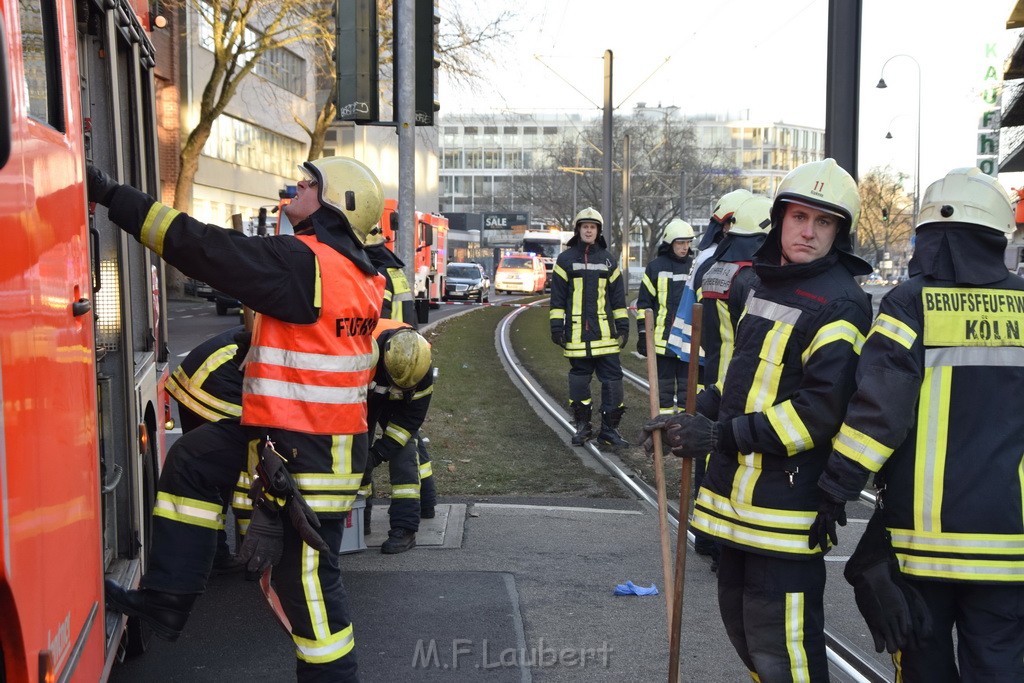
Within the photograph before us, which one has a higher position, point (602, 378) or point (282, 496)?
point (282, 496)

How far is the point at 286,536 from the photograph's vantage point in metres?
3.81

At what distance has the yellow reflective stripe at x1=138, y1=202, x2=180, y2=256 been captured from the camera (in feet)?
11.6

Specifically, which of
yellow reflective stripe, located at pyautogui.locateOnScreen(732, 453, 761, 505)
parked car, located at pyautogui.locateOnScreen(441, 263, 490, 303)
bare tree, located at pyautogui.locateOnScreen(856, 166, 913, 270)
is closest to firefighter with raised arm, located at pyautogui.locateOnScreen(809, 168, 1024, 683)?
yellow reflective stripe, located at pyautogui.locateOnScreen(732, 453, 761, 505)

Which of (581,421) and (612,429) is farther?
(581,421)

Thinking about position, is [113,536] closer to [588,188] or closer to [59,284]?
[59,284]

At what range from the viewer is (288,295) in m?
3.72

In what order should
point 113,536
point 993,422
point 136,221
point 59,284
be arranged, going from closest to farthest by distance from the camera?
point 59,284 → point 993,422 → point 136,221 → point 113,536

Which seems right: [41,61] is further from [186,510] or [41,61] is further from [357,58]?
[357,58]

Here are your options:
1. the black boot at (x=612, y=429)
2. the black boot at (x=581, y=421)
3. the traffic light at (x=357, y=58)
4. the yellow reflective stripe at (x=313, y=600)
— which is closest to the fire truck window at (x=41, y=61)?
the yellow reflective stripe at (x=313, y=600)

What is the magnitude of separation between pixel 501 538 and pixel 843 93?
3.31 m

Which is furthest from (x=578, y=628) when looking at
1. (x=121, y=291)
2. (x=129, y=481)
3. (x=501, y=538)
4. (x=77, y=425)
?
(x=77, y=425)

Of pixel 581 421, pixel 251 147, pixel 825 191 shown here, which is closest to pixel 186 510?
pixel 825 191

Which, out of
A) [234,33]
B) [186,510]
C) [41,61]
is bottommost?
[186,510]

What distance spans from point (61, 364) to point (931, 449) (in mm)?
2392
